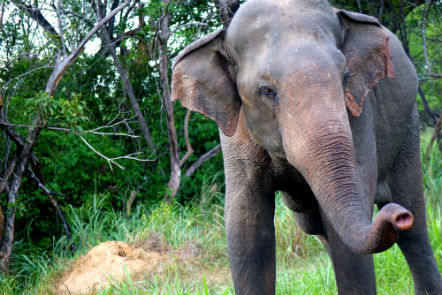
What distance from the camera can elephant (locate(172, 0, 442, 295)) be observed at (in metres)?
2.79

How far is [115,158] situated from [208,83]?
156 inches

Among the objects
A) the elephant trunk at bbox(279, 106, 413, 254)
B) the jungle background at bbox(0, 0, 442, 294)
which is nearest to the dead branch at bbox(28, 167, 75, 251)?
the jungle background at bbox(0, 0, 442, 294)

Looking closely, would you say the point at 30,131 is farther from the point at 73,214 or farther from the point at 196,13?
the point at 196,13

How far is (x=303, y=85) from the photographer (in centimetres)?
288

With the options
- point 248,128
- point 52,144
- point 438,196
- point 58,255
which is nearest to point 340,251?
point 248,128

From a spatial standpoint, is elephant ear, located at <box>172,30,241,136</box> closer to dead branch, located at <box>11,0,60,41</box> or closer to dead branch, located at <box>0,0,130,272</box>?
dead branch, located at <box>0,0,130,272</box>

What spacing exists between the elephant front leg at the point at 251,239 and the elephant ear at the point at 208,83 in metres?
0.46

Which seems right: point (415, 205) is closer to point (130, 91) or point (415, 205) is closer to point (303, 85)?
point (303, 85)

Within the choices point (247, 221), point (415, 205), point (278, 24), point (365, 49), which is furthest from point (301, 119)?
point (415, 205)

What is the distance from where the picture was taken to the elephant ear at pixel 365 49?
11.2 feet

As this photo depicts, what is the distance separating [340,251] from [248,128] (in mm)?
825

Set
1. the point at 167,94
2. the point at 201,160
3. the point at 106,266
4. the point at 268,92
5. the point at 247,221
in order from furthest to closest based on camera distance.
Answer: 1. the point at 201,160
2. the point at 167,94
3. the point at 106,266
4. the point at 247,221
5. the point at 268,92

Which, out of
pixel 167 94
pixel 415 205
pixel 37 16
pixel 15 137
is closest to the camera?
pixel 415 205

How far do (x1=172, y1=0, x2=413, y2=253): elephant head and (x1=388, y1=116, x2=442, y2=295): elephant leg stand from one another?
1193mm
